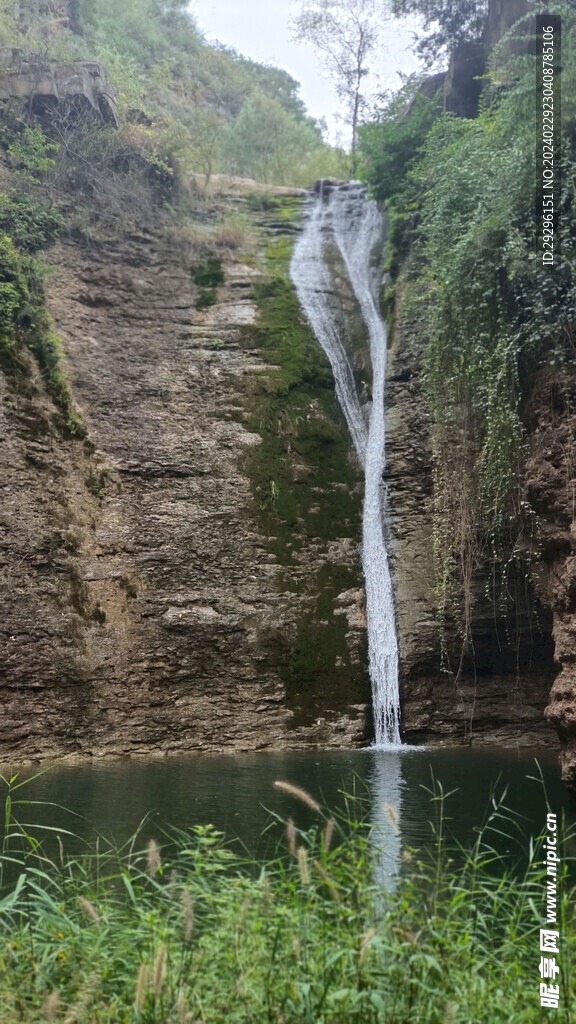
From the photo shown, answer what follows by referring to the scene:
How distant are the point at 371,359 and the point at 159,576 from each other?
710 centimetres

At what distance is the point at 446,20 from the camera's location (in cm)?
2050

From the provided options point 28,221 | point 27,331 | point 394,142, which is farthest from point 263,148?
point 27,331

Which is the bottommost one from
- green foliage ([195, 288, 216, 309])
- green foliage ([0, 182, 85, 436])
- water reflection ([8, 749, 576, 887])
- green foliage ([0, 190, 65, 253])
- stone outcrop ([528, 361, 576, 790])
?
water reflection ([8, 749, 576, 887])

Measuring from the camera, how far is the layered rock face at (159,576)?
1145cm

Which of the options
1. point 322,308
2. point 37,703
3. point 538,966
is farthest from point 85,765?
point 322,308

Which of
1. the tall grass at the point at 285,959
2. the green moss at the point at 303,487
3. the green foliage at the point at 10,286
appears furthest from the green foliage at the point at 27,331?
the tall grass at the point at 285,959

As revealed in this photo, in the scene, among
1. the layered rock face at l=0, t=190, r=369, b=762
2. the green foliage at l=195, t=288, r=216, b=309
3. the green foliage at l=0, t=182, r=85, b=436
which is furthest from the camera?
the green foliage at l=195, t=288, r=216, b=309

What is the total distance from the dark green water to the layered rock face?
3.03 ft

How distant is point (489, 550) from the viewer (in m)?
12.2

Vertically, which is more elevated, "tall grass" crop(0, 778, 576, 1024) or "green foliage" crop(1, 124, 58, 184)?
"green foliage" crop(1, 124, 58, 184)

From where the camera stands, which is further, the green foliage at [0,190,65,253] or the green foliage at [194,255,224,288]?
the green foliage at [194,255,224,288]

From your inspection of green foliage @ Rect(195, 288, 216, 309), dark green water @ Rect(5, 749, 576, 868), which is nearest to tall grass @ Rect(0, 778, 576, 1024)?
dark green water @ Rect(5, 749, 576, 868)

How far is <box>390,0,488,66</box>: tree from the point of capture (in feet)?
66.4

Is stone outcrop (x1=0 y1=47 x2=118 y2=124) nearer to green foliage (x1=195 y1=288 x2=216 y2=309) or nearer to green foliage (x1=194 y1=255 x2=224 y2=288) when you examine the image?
green foliage (x1=194 y1=255 x2=224 y2=288)
